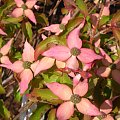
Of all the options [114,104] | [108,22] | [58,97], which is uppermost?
[108,22]

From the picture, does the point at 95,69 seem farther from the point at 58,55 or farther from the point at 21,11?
the point at 21,11

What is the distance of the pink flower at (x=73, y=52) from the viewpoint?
925 millimetres

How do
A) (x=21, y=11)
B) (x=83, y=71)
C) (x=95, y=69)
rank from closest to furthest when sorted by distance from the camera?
(x=83, y=71)
(x=95, y=69)
(x=21, y=11)

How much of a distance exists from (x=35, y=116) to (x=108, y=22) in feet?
1.27

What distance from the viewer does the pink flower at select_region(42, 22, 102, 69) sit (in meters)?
0.92

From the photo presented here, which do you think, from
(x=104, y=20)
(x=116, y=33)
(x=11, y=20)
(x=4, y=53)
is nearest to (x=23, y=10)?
(x=11, y=20)

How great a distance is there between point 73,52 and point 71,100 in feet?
0.43

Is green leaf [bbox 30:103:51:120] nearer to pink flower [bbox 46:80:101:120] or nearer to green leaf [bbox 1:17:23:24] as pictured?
pink flower [bbox 46:80:101:120]

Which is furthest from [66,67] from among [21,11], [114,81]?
[21,11]

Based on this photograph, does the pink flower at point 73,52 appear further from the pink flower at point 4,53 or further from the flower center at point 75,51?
the pink flower at point 4,53

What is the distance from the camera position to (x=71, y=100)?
942 mm

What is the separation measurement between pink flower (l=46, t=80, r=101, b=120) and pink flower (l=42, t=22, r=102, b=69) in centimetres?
6

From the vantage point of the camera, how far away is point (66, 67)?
950mm

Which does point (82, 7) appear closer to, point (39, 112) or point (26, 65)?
point (26, 65)
